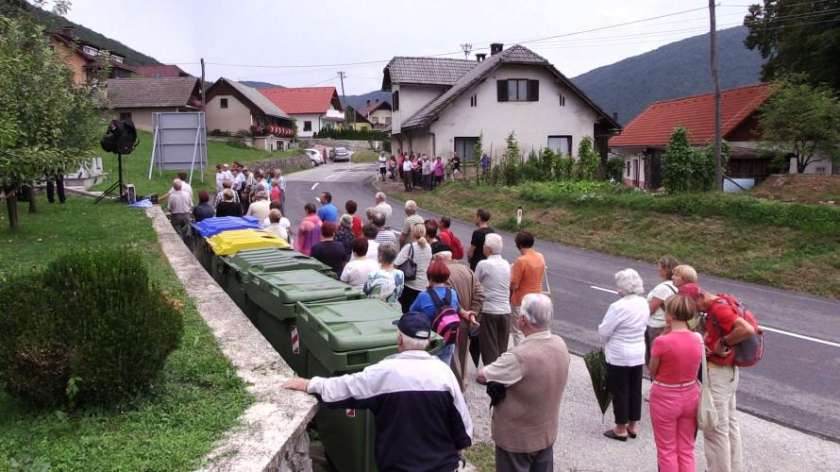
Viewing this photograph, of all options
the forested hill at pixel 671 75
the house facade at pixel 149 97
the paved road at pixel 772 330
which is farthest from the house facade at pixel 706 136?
the forested hill at pixel 671 75

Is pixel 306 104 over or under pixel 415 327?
over

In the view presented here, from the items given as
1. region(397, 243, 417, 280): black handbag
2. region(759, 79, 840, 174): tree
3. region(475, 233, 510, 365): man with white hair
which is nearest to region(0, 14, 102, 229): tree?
region(397, 243, 417, 280): black handbag

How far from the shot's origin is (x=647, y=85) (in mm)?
168000

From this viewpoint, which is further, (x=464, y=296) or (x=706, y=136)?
(x=706, y=136)

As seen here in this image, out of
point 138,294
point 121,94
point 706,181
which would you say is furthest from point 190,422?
point 121,94

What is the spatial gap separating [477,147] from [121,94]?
111 feet

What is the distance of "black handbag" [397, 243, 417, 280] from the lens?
7.92 metres

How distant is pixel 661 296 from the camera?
6695mm

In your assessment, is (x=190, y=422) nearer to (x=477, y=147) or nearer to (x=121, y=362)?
A: (x=121, y=362)

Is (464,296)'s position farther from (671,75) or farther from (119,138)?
(671,75)

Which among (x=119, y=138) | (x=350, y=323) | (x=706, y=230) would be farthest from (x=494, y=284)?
(x=119, y=138)

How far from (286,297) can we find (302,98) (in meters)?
85.8

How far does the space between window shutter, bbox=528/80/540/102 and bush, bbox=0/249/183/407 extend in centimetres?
3243

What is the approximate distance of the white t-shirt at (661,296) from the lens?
664cm
